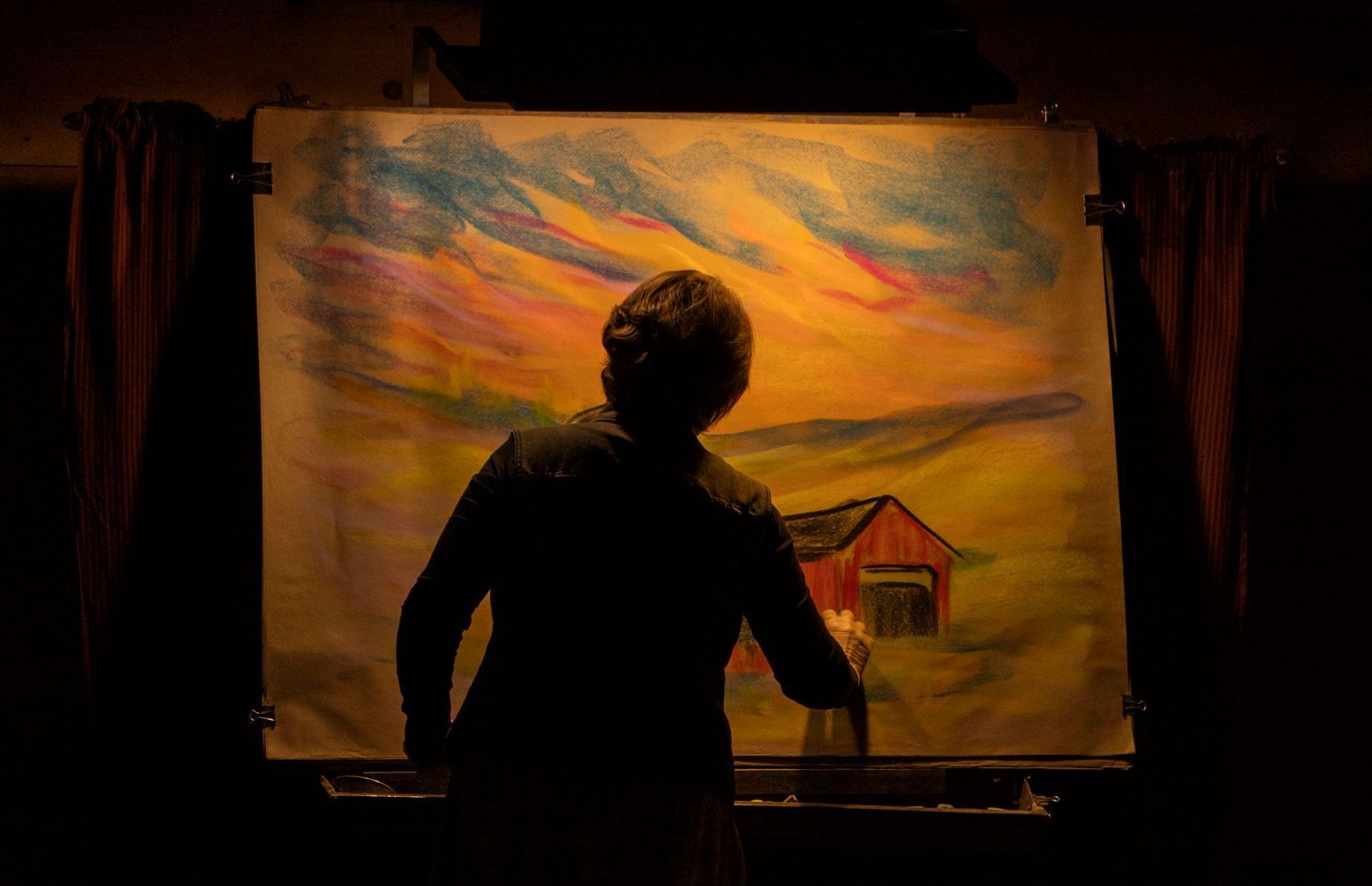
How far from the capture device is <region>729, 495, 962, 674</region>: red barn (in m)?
1.67

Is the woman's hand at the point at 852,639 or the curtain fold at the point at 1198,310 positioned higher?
the curtain fold at the point at 1198,310

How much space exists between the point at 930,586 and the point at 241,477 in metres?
1.12

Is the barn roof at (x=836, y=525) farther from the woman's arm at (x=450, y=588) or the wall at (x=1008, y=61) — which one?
the wall at (x=1008, y=61)

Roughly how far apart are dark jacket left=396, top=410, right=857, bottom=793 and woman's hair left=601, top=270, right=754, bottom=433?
0.12 feet

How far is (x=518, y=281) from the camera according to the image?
1691 mm

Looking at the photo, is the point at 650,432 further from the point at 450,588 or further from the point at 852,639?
the point at 852,639

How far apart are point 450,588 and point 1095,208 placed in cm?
121

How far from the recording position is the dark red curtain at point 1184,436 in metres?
1.82

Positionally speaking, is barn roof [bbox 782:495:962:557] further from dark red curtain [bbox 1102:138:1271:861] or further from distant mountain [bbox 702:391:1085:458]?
dark red curtain [bbox 1102:138:1271:861]

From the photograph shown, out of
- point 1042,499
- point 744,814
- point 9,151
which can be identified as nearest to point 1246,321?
point 1042,499

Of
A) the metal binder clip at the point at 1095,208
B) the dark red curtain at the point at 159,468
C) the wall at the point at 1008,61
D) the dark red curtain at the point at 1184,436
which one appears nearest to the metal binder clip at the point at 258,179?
the dark red curtain at the point at 159,468

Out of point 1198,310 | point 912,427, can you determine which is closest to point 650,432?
point 912,427

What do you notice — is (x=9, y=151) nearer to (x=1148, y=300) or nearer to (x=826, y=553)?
(x=826, y=553)

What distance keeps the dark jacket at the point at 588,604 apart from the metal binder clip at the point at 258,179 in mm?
824
